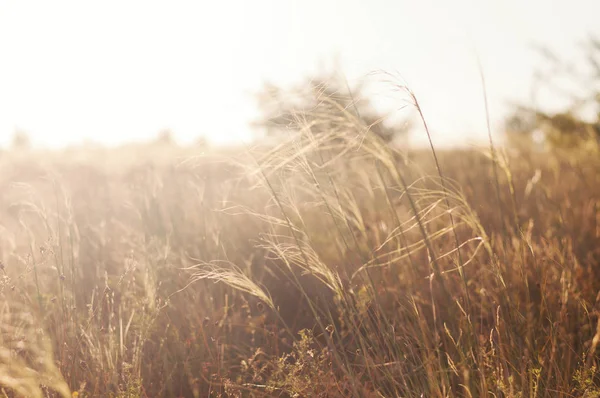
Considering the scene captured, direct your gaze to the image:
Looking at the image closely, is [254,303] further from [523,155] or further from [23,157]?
[23,157]

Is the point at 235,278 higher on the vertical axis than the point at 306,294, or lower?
higher

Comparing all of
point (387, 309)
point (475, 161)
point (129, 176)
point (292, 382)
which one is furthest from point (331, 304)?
point (475, 161)

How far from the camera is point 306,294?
202 cm

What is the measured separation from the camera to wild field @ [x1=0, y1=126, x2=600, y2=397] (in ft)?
4.76

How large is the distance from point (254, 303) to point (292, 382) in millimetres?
942

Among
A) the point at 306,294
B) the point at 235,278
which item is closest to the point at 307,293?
the point at 306,294

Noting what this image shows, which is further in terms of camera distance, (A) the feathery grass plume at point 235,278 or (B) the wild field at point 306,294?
(B) the wild field at point 306,294

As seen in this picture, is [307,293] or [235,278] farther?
[307,293]

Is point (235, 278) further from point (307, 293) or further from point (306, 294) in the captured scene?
point (307, 293)

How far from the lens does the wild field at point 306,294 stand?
1.45m

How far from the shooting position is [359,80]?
5.10 ft

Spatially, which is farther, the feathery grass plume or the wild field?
the wild field

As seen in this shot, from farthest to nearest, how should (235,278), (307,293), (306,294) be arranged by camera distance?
(307,293)
(306,294)
(235,278)

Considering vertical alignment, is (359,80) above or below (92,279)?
above
